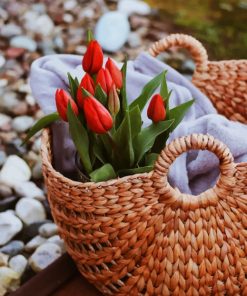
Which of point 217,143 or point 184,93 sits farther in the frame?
point 184,93

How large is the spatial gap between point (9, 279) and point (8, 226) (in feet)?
0.51

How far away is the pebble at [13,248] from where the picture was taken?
4.57 ft

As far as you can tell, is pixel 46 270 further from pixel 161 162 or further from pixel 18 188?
pixel 161 162

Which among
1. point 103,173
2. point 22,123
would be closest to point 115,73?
point 103,173

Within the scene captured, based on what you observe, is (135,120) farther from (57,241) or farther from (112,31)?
(112,31)

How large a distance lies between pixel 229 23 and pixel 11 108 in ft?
3.09

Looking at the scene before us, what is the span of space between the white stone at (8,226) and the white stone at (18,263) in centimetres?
6

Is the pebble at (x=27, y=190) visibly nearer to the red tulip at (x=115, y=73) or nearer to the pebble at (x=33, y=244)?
the pebble at (x=33, y=244)

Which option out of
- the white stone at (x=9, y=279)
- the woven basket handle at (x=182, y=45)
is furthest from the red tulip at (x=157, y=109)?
the white stone at (x=9, y=279)

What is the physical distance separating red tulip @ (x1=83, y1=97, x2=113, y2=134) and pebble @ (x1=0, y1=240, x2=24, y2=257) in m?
0.52

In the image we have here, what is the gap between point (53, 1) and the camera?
2400mm

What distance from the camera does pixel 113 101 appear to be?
3.36 ft

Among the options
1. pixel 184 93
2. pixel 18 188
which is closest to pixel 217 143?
pixel 184 93

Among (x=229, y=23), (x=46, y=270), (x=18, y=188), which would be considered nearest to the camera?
(x=46, y=270)
